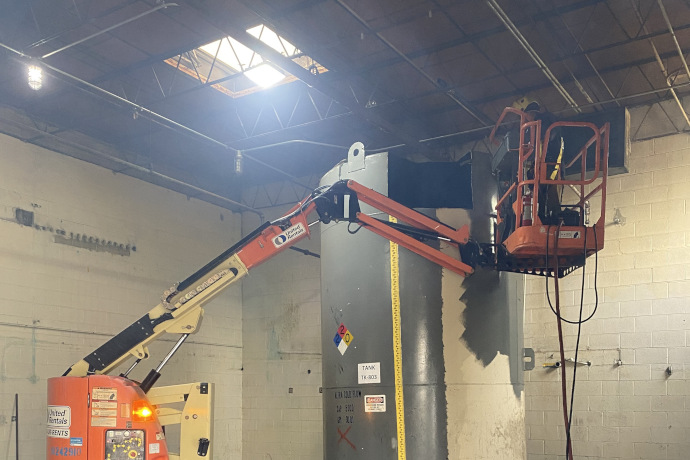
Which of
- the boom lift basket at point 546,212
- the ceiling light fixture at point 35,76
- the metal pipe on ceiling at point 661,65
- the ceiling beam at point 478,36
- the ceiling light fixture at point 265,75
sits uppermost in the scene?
the ceiling light fixture at point 265,75

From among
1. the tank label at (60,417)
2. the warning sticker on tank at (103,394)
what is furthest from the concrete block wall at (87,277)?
the warning sticker on tank at (103,394)

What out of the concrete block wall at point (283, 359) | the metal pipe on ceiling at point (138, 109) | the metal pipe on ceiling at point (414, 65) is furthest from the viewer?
the concrete block wall at point (283, 359)

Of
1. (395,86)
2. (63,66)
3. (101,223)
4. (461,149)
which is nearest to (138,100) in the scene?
(63,66)

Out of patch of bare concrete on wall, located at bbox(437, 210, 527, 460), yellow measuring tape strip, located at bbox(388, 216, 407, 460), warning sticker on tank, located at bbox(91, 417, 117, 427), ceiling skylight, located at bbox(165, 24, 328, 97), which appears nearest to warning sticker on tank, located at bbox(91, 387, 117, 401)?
warning sticker on tank, located at bbox(91, 417, 117, 427)

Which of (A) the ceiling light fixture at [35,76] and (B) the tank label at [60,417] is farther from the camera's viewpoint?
(A) the ceiling light fixture at [35,76]

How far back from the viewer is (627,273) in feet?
35.9

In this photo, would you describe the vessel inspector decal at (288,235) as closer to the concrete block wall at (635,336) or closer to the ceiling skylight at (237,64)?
the ceiling skylight at (237,64)

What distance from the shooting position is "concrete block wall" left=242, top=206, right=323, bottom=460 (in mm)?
13461

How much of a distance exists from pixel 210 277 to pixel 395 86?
607 centimetres

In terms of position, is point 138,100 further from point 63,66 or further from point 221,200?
point 221,200

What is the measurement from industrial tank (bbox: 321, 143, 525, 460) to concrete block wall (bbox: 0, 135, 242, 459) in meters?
6.04

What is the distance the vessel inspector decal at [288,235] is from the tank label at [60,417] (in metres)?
2.36

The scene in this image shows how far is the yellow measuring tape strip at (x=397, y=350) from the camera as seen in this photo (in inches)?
232

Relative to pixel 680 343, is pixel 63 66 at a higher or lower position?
higher
